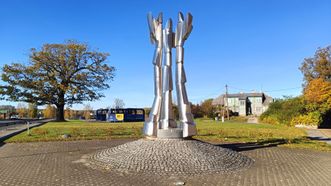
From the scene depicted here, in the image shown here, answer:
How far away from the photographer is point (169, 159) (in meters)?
10.2

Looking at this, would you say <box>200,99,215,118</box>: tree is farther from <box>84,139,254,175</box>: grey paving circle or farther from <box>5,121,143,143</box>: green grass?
<box>84,139,254,175</box>: grey paving circle

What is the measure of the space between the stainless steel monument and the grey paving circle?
2.09 ft

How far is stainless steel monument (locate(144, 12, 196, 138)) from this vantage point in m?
12.5

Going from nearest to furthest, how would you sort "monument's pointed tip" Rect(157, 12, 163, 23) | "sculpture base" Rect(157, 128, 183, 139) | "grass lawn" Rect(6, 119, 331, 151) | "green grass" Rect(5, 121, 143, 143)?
"sculpture base" Rect(157, 128, 183, 139) → "monument's pointed tip" Rect(157, 12, 163, 23) → "grass lawn" Rect(6, 119, 331, 151) → "green grass" Rect(5, 121, 143, 143)

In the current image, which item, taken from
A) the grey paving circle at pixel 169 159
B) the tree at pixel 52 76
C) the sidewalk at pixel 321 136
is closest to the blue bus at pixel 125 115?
the tree at pixel 52 76

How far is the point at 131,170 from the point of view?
974 cm

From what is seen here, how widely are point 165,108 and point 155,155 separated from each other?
273 cm

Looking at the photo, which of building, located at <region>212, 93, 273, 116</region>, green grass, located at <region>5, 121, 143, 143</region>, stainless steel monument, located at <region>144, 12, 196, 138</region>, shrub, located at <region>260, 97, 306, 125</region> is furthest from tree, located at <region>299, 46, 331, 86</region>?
building, located at <region>212, 93, 273, 116</region>

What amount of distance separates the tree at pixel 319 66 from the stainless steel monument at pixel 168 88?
35268 mm

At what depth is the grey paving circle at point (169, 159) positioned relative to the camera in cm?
972

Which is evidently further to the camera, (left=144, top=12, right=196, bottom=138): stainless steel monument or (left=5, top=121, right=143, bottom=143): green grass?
(left=5, top=121, right=143, bottom=143): green grass

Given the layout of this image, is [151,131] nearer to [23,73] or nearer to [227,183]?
[227,183]

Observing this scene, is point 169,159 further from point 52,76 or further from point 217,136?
point 52,76

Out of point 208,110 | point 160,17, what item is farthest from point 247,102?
point 160,17
